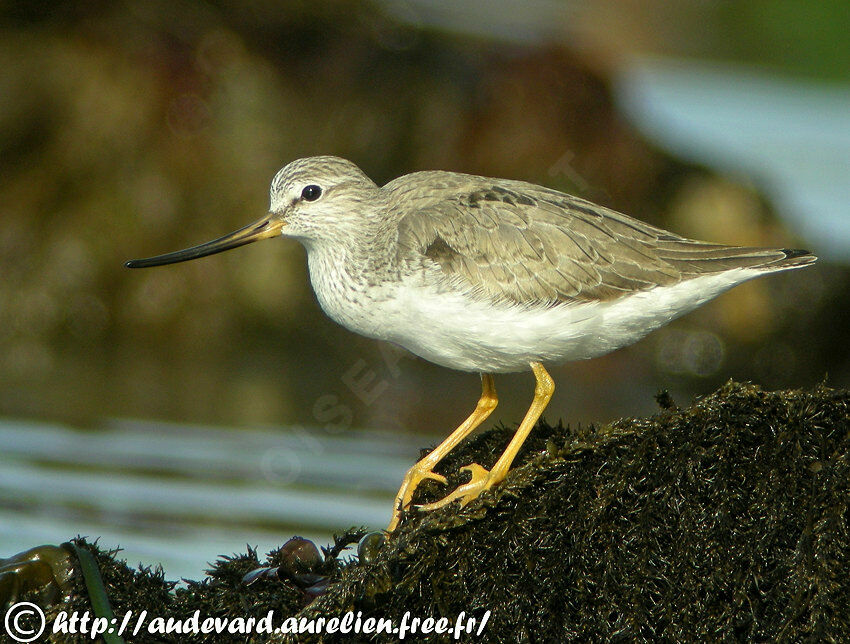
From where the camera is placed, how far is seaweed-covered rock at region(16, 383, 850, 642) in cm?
501

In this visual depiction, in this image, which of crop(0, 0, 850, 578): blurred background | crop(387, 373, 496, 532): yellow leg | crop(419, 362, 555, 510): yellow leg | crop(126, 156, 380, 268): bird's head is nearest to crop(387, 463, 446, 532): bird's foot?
crop(387, 373, 496, 532): yellow leg

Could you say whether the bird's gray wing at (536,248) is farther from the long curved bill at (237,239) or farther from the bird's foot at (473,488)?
the bird's foot at (473,488)

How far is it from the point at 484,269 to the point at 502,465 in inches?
46.3

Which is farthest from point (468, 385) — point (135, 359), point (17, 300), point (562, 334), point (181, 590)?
point (181, 590)

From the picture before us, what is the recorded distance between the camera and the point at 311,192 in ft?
22.9

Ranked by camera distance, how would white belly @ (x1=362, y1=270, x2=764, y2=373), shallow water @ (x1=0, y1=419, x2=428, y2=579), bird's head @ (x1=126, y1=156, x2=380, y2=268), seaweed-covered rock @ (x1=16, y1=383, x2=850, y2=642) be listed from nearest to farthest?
1. seaweed-covered rock @ (x1=16, y1=383, x2=850, y2=642)
2. white belly @ (x1=362, y1=270, x2=764, y2=373)
3. bird's head @ (x1=126, y1=156, x2=380, y2=268)
4. shallow water @ (x1=0, y1=419, x2=428, y2=579)

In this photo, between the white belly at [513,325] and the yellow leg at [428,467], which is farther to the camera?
the yellow leg at [428,467]

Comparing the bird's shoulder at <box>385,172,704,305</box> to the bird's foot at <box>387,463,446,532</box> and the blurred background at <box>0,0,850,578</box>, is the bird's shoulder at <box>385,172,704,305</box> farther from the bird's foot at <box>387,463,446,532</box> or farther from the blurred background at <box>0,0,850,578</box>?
the blurred background at <box>0,0,850,578</box>

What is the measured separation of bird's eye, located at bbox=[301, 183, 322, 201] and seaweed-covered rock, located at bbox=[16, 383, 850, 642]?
8.63 feet

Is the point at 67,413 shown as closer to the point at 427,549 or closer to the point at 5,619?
the point at 5,619

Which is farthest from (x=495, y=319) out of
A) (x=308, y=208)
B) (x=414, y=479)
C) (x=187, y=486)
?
Answer: (x=187, y=486)

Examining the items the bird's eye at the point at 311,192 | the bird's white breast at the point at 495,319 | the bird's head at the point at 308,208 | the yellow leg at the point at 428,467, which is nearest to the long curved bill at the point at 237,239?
the bird's head at the point at 308,208

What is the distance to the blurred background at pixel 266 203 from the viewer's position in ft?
41.9

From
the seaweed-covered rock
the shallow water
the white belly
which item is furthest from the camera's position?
the shallow water
